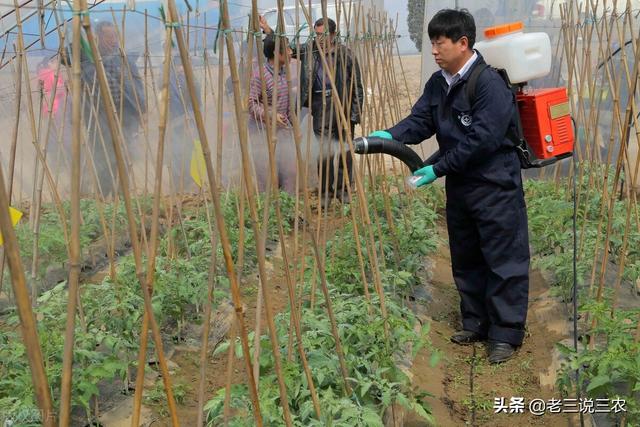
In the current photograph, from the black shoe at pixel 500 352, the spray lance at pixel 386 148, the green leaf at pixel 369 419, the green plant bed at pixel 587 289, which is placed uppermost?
the spray lance at pixel 386 148

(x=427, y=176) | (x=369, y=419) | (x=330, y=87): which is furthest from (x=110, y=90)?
(x=369, y=419)

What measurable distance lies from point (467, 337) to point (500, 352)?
0.24 metres

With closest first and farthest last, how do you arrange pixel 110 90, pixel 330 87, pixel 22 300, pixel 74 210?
pixel 22 300 → pixel 74 210 → pixel 330 87 → pixel 110 90

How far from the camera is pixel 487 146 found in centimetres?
297

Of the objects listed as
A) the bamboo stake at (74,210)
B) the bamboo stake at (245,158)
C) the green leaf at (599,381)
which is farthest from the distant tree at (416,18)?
the bamboo stake at (74,210)

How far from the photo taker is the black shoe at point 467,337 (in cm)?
346

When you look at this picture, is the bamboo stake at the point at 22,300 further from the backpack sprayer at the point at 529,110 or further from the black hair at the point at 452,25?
the black hair at the point at 452,25

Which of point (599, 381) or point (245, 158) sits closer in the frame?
point (245, 158)

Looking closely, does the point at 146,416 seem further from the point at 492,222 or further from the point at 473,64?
the point at 473,64

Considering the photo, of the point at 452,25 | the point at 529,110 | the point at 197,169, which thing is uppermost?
the point at 452,25

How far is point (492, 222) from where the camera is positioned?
10.3 feet

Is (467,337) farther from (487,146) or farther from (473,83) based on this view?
(473,83)

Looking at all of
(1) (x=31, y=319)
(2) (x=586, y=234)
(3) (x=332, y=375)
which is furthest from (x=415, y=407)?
(2) (x=586, y=234)

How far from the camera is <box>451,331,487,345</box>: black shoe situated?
3.46 meters
